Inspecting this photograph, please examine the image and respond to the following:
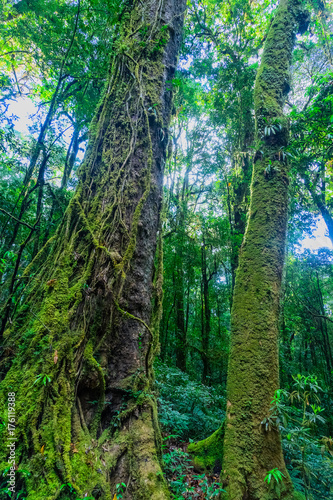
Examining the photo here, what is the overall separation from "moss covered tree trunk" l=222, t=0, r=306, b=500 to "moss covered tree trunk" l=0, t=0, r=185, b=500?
2.67 ft

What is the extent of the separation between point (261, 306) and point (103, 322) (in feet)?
5.40

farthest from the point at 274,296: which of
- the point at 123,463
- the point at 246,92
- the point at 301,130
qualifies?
the point at 246,92

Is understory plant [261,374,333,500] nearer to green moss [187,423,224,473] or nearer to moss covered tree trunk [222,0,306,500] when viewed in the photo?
moss covered tree trunk [222,0,306,500]

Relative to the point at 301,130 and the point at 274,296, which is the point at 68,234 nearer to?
the point at 274,296

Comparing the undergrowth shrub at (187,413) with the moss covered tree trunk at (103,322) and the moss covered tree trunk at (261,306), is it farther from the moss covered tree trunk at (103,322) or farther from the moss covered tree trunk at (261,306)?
the moss covered tree trunk at (103,322)

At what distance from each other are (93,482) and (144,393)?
645 mm

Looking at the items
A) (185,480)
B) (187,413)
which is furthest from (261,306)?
(187,413)

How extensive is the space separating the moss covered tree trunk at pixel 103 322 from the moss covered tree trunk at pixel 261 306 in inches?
32.1

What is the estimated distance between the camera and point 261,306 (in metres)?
2.68

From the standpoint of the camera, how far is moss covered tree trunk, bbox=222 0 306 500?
7.09ft

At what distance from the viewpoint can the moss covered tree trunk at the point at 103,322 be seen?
164 centimetres

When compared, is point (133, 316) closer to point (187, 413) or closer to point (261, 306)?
point (261, 306)

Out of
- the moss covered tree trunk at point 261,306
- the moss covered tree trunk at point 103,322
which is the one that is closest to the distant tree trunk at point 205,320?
the moss covered tree trunk at point 261,306

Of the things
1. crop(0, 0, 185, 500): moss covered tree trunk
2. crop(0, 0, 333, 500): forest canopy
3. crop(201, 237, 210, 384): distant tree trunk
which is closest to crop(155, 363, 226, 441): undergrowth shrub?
crop(0, 0, 333, 500): forest canopy
